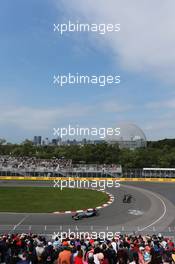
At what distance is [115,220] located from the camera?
30750mm

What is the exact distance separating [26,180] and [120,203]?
25.1 meters

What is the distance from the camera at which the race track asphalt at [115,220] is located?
27.5 meters

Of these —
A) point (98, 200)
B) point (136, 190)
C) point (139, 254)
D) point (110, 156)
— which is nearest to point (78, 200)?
point (98, 200)

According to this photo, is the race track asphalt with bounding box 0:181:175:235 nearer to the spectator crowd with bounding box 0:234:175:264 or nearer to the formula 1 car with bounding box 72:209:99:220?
the formula 1 car with bounding box 72:209:99:220

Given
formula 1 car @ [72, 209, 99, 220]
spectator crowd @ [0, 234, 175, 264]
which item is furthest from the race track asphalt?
spectator crowd @ [0, 234, 175, 264]

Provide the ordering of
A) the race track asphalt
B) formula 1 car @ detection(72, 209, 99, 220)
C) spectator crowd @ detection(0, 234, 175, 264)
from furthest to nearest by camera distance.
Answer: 1. formula 1 car @ detection(72, 209, 99, 220)
2. the race track asphalt
3. spectator crowd @ detection(0, 234, 175, 264)

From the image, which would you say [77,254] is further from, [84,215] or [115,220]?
[84,215]

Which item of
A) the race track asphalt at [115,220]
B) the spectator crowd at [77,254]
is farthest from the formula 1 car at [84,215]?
the spectator crowd at [77,254]

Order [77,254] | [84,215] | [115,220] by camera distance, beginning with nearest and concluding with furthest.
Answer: [77,254]
[115,220]
[84,215]

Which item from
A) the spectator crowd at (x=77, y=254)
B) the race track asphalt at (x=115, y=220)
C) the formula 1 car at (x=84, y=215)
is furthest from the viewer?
the formula 1 car at (x=84, y=215)

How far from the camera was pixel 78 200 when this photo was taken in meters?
40.6

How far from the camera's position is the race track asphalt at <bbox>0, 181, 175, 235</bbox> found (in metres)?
27.5

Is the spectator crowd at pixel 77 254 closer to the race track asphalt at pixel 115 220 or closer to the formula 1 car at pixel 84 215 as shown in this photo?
the race track asphalt at pixel 115 220

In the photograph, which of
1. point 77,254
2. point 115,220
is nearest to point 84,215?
point 115,220
